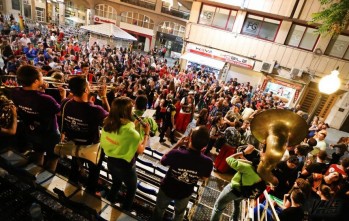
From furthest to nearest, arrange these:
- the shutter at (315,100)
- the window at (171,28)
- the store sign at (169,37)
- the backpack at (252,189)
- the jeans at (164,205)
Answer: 1. the store sign at (169,37)
2. the window at (171,28)
3. the shutter at (315,100)
4. the backpack at (252,189)
5. the jeans at (164,205)

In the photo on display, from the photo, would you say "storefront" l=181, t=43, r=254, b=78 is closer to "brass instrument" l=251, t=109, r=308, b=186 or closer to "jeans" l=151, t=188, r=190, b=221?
"brass instrument" l=251, t=109, r=308, b=186

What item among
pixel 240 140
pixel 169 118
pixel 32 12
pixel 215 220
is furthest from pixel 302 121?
pixel 32 12

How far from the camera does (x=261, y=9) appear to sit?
48.6 ft

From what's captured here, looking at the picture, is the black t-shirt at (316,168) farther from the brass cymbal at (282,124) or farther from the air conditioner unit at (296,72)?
the air conditioner unit at (296,72)

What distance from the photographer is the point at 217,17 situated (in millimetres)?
16734

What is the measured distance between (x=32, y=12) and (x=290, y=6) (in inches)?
1388

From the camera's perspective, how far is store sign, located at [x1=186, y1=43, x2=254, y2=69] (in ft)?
53.1

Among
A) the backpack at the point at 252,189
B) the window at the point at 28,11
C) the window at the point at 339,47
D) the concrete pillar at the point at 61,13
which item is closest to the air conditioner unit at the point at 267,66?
the window at the point at 339,47

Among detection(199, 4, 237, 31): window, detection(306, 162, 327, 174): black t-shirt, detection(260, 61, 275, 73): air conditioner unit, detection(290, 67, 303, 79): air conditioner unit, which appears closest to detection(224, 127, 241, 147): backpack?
detection(306, 162, 327, 174): black t-shirt

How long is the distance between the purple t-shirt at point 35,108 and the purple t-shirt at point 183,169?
5.81 ft

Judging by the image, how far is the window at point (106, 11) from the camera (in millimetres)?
33266

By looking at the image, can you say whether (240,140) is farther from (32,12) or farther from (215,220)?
(32,12)

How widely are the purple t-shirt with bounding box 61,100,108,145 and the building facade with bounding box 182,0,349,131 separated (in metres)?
15.0

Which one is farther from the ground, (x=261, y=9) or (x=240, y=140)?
(x=261, y=9)
